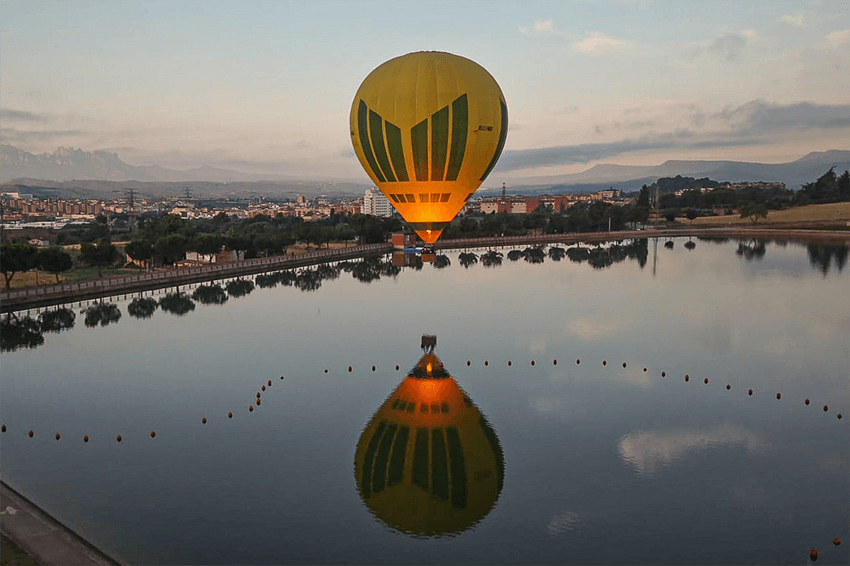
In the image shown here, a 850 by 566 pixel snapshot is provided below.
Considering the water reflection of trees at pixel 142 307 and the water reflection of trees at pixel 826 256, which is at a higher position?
the water reflection of trees at pixel 826 256

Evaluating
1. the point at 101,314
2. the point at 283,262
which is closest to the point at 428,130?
the point at 101,314

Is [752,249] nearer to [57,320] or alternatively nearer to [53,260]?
[53,260]

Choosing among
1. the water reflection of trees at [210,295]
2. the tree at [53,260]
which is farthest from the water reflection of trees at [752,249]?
the tree at [53,260]

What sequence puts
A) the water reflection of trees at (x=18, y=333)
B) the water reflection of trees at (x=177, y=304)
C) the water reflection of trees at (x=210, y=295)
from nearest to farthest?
the water reflection of trees at (x=18, y=333) < the water reflection of trees at (x=177, y=304) < the water reflection of trees at (x=210, y=295)

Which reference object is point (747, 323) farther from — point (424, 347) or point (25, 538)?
point (25, 538)

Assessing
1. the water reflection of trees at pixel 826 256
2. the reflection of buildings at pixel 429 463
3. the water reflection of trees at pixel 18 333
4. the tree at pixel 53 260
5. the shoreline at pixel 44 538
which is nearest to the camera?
the shoreline at pixel 44 538

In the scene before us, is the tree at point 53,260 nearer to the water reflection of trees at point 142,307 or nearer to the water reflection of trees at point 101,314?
the water reflection of trees at point 101,314

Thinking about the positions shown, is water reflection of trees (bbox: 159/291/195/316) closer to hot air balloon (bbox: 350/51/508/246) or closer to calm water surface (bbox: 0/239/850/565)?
calm water surface (bbox: 0/239/850/565)
